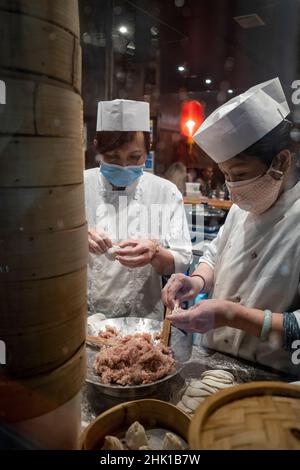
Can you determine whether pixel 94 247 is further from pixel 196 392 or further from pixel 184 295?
pixel 196 392

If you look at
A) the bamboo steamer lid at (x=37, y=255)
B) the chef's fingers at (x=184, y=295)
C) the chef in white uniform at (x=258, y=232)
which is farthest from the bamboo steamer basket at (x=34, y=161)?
the chef's fingers at (x=184, y=295)

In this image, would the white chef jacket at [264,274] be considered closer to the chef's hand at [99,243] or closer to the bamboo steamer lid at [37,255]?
the chef's hand at [99,243]

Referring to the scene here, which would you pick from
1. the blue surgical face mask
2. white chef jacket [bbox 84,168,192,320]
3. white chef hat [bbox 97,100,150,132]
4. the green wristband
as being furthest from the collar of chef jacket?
the green wristband

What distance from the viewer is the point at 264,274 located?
2.00m

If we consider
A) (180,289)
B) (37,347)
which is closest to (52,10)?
(37,347)

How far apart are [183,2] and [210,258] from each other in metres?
3.54

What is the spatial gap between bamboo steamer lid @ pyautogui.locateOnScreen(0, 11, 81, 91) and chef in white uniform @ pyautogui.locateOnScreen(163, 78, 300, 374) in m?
1.23

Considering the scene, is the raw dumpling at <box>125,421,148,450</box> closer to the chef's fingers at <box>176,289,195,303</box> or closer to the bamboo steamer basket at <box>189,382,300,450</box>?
the bamboo steamer basket at <box>189,382,300,450</box>

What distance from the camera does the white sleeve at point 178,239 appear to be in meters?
3.04

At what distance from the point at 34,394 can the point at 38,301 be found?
0.23 metres

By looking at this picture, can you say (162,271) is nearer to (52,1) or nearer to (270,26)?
(52,1)

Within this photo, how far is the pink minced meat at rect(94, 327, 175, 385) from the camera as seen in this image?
1577 millimetres

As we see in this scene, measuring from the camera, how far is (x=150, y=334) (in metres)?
2.08
